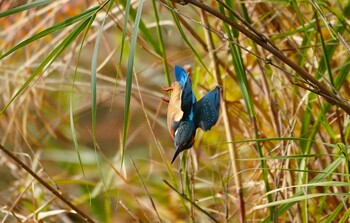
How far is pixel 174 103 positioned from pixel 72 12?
76.5 inches

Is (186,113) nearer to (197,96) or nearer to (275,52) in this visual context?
(275,52)


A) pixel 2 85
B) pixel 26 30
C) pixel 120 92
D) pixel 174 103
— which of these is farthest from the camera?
pixel 26 30

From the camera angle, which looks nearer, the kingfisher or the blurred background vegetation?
the kingfisher

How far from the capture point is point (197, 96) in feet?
6.48

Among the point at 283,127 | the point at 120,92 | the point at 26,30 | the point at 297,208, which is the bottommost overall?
the point at 297,208

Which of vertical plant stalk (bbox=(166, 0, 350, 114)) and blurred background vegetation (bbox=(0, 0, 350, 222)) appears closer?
vertical plant stalk (bbox=(166, 0, 350, 114))

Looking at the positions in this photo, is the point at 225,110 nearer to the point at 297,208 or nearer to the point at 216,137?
the point at 297,208

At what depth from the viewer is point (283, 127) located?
5.46 ft

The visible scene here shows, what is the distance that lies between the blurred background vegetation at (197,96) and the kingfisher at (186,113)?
0.05 metres

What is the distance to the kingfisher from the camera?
90 cm

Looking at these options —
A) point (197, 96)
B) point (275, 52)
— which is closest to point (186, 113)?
point (275, 52)

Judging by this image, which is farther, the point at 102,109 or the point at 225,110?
the point at 102,109

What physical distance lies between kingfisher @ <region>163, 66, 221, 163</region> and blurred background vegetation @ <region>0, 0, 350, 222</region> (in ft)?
0.18

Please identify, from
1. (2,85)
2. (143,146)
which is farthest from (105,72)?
(143,146)
